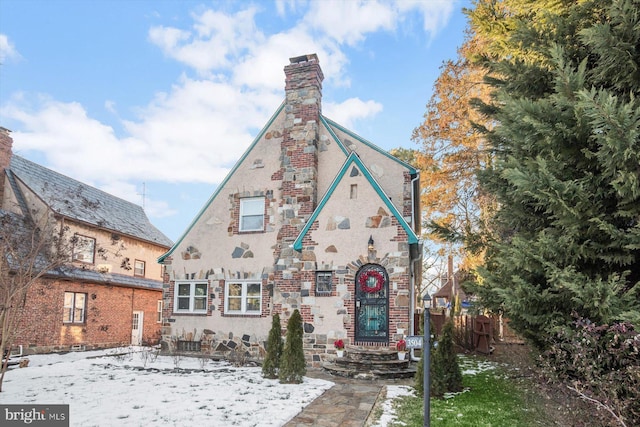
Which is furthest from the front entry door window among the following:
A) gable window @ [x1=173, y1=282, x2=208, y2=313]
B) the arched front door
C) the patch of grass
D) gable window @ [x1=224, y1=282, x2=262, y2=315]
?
the patch of grass

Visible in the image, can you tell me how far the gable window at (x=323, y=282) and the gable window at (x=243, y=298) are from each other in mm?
2399

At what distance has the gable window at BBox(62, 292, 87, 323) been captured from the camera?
17891mm

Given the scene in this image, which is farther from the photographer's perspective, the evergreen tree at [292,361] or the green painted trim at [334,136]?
the green painted trim at [334,136]

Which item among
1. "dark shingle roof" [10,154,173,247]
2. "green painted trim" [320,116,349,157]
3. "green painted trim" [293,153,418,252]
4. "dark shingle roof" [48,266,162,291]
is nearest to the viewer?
"green painted trim" [293,153,418,252]

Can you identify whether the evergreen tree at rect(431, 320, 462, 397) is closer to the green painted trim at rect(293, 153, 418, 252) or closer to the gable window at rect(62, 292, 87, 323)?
the green painted trim at rect(293, 153, 418, 252)

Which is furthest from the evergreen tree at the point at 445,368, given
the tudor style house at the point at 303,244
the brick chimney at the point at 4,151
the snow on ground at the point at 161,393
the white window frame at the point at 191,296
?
the brick chimney at the point at 4,151

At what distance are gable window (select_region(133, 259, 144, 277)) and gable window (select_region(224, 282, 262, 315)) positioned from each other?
10.3 meters

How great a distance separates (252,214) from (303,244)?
2.73m

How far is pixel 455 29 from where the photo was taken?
17.3 meters

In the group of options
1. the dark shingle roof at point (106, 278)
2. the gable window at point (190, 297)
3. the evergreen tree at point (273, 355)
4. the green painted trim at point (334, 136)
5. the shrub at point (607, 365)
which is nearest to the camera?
the shrub at point (607, 365)

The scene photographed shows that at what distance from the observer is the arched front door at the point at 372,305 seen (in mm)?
11820

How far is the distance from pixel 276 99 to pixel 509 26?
9.35 meters

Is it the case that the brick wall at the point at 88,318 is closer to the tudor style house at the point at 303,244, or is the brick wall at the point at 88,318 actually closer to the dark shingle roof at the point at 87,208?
the dark shingle roof at the point at 87,208

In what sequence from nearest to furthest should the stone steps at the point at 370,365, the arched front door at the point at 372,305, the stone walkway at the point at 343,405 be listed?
1. the stone walkway at the point at 343,405
2. the stone steps at the point at 370,365
3. the arched front door at the point at 372,305
